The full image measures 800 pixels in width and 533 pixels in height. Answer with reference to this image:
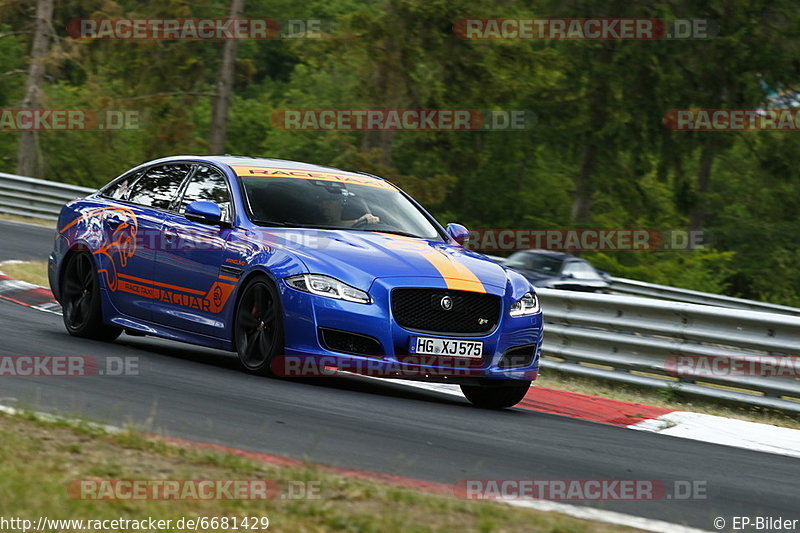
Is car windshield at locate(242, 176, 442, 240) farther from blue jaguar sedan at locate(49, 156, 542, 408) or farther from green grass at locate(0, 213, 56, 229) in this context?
green grass at locate(0, 213, 56, 229)

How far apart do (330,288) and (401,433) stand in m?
1.59

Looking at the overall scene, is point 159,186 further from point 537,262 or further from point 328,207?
point 537,262

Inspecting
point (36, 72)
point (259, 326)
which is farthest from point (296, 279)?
point (36, 72)

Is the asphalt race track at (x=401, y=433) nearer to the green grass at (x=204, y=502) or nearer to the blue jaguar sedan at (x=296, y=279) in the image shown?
the blue jaguar sedan at (x=296, y=279)

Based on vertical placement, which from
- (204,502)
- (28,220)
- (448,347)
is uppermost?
(28,220)

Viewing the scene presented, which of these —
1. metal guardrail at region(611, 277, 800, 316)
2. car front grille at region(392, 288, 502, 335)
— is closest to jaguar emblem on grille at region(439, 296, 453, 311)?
car front grille at region(392, 288, 502, 335)

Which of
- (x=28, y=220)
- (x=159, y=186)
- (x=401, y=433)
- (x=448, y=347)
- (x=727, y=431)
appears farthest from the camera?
(x=28, y=220)

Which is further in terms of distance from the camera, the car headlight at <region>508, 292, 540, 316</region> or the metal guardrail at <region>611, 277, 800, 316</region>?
the metal guardrail at <region>611, 277, 800, 316</region>

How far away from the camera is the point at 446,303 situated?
8.12 meters

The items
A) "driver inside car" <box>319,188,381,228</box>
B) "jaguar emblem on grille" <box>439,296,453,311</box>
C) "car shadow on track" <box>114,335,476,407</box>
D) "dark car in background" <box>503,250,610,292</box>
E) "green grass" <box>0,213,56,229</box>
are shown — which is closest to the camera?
"jaguar emblem on grille" <box>439,296,453,311</box>

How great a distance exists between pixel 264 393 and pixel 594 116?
3482cm

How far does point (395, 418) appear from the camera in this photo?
23.8 ft

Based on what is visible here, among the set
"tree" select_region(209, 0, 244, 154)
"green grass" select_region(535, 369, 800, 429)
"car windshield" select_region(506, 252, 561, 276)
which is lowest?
"green grass" select_region(535, 369, 800, 429)

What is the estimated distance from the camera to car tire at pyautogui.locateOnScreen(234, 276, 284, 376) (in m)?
8.18
